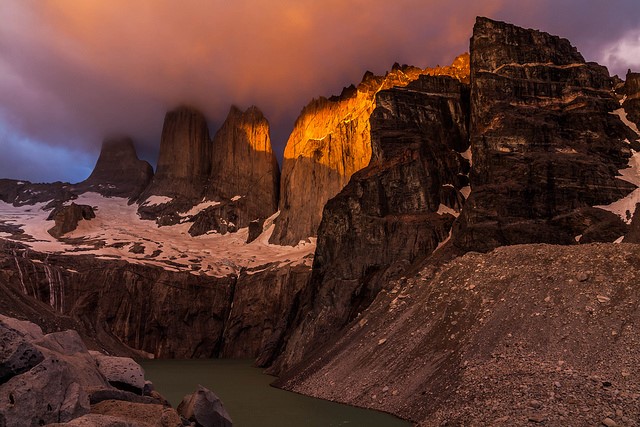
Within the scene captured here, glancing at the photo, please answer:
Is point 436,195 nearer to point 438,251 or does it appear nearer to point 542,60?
point 438,251

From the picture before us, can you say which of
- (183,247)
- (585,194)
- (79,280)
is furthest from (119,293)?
(585,194)

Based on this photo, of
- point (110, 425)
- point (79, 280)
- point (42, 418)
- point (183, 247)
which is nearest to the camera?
point (110, 425)

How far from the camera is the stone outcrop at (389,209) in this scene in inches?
2104

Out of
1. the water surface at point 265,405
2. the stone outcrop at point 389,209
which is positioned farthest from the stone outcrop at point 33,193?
the water surface at point 265,405

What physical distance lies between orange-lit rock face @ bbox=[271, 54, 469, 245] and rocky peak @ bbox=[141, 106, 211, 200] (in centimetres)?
3800

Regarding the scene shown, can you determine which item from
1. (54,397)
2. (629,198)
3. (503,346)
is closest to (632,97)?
(629,198)

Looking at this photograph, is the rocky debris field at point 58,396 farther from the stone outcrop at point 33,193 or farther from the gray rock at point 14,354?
the stone outcrop at point 33,193

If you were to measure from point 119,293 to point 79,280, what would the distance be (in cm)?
688

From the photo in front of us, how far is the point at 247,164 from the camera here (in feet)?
462

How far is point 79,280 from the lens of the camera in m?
84.4

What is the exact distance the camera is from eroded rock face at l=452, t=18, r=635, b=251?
1960 inches

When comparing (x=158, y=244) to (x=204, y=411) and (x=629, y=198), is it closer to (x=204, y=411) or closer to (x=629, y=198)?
(x=629, y=198)

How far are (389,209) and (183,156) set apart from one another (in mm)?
101945

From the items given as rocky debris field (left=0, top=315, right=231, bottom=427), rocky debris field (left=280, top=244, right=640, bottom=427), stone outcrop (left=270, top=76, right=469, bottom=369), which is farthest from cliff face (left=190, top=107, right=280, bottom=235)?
rocky debris field (left=0, top=315, right=231, bottom=427)
